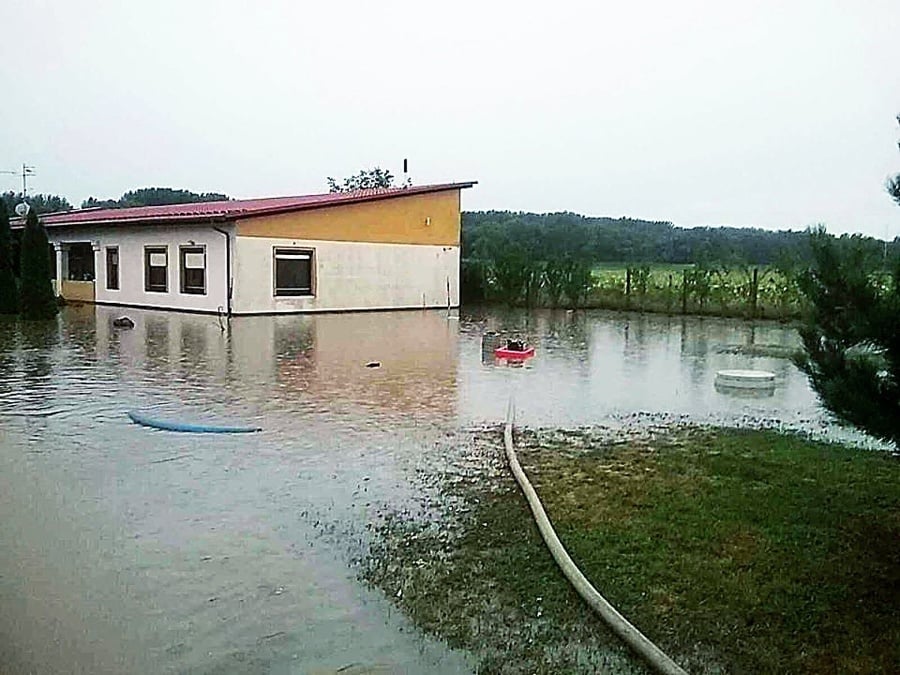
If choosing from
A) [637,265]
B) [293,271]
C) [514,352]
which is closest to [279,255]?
[293,271]

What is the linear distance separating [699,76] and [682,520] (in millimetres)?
12193

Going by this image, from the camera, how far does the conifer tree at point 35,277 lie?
717 inches

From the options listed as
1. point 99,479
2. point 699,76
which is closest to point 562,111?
point 699,76

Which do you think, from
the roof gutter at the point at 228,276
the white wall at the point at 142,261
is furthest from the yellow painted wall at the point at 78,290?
the roof gutter at the point at 228,276

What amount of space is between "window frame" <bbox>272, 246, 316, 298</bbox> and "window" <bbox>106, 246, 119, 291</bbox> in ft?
18.6

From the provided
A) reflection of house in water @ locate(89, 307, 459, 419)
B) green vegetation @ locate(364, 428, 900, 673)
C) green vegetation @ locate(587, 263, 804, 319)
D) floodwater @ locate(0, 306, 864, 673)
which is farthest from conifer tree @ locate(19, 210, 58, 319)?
green vegetation @ locate(364, 428, 900, 673)

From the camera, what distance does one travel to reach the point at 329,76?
19391mm

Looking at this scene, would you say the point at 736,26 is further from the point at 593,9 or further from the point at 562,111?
the point at 562,111

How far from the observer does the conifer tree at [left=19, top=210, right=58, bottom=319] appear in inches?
717

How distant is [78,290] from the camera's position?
25.5 meters

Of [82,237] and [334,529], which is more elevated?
[82,237]

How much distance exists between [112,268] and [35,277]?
6235 millimetres

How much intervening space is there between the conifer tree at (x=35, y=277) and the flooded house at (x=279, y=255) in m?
3.48

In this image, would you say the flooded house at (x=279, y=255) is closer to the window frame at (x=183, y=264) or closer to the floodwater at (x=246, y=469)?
the window frame at (x=183, y=264)
